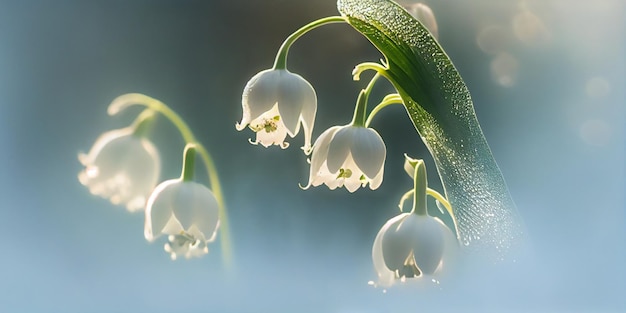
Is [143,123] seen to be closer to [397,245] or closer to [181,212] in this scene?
[181,212]

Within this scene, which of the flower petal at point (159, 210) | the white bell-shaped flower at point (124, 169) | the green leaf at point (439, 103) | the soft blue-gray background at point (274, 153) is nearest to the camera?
the green leaf at point (439, 103)

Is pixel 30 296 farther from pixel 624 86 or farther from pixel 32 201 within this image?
pixel 624 86

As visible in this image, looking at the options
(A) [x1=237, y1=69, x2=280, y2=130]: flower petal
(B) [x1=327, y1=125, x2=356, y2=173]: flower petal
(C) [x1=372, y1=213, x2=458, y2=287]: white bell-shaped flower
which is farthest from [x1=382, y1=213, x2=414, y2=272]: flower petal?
(A) [x1=237, y1=69, x2=280, y2=130]: flower petal

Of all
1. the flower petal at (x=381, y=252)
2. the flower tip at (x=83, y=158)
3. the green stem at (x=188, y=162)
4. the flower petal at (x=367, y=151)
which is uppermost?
the flower tip at (x=83, y=158)

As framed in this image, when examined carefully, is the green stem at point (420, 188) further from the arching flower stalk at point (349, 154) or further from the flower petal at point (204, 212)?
the flower petal at point (204, 212)

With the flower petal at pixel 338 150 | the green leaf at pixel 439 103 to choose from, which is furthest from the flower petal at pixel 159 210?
the green leaf at pixel 439 103

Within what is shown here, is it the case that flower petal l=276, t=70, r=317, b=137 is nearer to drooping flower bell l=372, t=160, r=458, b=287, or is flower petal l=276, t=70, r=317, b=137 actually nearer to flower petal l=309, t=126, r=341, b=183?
flower petal l=309, t=126, r=341, b=183
